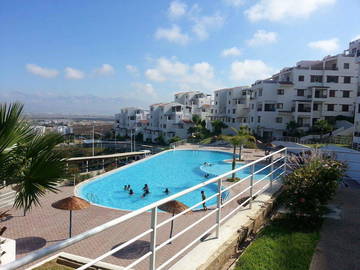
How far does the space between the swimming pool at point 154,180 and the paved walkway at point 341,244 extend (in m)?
11.1

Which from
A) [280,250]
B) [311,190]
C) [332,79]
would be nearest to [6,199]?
[280,250]

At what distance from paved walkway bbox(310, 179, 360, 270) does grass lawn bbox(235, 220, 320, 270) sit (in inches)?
4.8

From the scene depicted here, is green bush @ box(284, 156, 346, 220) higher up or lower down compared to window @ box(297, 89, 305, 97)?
lower down

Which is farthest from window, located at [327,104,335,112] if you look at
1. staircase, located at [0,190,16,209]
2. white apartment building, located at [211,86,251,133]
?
staircase, located at [0,190,16,209]

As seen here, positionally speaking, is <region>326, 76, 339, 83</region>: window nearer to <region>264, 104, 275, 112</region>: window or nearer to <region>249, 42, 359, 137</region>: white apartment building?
<region>249, 42, 359, 137</region>: white apartment building

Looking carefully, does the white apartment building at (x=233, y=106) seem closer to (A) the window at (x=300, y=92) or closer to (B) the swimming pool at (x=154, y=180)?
(A) the window at (x=300, y=92)

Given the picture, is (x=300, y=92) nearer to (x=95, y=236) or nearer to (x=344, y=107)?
(x=344, y=107)

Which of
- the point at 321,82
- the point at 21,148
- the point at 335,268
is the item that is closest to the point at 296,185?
the point at 335,268

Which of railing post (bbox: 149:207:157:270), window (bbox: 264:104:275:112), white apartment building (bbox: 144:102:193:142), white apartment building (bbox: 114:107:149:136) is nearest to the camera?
railing post (bbox: 149:207:157:270)

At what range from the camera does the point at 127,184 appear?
68.2 ft

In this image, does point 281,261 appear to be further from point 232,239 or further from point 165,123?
point 165,123

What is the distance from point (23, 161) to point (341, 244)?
469 centimetres

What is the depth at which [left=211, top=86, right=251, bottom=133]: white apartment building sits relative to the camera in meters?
53.5

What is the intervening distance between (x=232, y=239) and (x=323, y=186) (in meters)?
2.15
